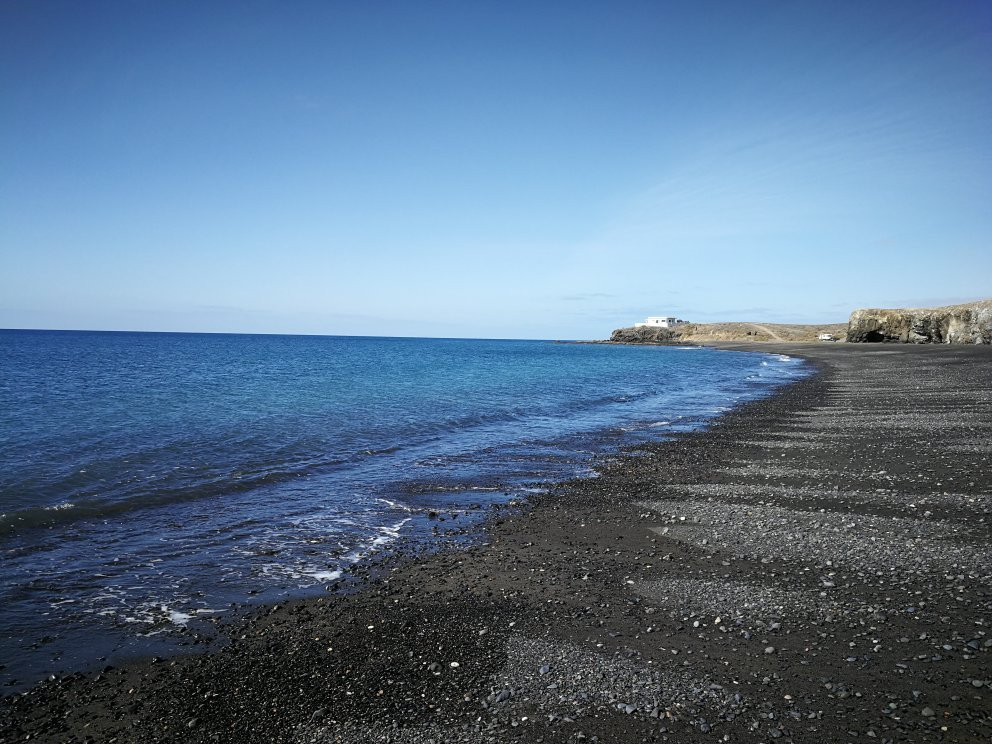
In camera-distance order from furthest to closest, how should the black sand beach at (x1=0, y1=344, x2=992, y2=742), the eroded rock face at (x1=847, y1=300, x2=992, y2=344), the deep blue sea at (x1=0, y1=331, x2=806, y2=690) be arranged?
the eroded rock face at (x1=847, y1=300, x2=992, y2=344)
the deep blue sea at (x1=0, y1=331, x2=806, y2=690)
the black sand beach at (x1=0, y1=344, x2=992, y2=742)

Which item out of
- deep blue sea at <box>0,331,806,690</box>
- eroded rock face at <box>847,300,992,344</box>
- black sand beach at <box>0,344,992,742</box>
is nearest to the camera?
black sand beach at <box>0,344,992,742</box>

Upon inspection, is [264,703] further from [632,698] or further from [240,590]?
[632,698]

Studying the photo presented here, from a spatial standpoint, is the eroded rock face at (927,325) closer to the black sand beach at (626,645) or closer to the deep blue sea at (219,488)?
the deep blue sea at (219,488)

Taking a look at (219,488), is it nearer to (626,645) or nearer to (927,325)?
(626,645)

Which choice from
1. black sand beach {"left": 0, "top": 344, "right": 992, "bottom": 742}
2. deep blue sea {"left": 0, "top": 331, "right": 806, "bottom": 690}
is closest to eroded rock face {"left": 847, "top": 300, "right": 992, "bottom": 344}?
deep blue sea {"left": 0, "top": 331, "right": 806, "bottom": 690}

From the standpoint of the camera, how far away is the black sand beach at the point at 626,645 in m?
5.82

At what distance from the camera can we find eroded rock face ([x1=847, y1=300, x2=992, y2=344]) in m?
78.6

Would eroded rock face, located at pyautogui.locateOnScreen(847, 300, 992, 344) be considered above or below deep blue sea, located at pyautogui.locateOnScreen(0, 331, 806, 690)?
above

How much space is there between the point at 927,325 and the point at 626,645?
364 feet

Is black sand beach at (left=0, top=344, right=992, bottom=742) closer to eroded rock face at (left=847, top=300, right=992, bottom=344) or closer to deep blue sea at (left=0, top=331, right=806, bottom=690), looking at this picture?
deep blue sea at (left=0, top=331, right=806, bottom=690)

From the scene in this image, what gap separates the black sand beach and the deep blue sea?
1587 mm

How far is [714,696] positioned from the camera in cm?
611

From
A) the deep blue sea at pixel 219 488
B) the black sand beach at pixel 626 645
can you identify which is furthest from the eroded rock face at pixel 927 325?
the black sand beach at pixel 626 645

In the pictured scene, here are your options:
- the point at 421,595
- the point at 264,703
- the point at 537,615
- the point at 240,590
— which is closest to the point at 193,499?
the point at 240,590
